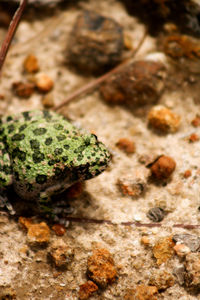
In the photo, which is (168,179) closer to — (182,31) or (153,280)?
(153,280)

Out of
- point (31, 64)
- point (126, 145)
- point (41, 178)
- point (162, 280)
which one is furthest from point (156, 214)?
point (31, 64)

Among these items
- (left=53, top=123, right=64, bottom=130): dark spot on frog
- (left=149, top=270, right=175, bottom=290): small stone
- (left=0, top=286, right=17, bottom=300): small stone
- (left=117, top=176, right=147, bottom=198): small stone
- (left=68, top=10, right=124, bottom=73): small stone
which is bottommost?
(left=0, top=286, right=17, bottom=300): small stone

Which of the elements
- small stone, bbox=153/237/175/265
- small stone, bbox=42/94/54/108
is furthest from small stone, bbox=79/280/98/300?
small stone, bbox=42/94/54/108

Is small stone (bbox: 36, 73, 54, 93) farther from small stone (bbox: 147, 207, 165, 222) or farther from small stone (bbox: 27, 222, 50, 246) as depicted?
small stone (bbox: 147, 207, 165, 222)

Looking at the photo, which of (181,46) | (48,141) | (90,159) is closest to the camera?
(90,159)

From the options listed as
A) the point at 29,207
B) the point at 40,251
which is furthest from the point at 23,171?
the point at 40,251

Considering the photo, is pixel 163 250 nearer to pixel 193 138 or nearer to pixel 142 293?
pixel 142 293

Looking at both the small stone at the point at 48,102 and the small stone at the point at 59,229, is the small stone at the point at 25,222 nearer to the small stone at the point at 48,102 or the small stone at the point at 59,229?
the small stone at the point at 59,229
